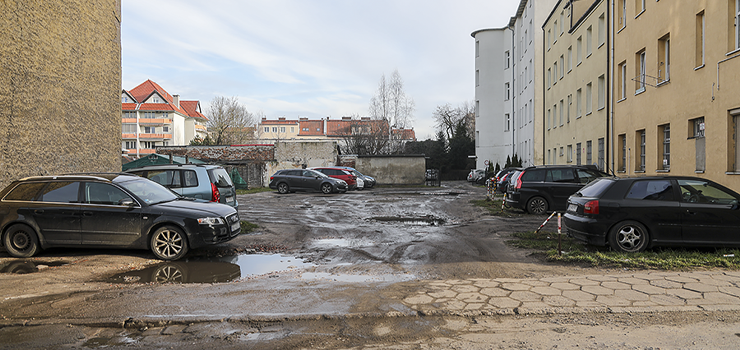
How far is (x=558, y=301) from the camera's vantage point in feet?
18.3

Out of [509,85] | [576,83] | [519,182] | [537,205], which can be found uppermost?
[509,85]

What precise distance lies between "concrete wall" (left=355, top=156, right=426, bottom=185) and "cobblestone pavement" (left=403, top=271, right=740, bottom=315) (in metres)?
36.7

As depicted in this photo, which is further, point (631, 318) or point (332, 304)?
point (332, 304)

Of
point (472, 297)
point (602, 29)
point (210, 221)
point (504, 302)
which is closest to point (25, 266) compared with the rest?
point (210, 221)

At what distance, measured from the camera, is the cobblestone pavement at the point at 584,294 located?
5.33 meters

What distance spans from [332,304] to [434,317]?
3.90ft

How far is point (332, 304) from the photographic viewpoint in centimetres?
557

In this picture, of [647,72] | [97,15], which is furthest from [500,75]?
[97,15]

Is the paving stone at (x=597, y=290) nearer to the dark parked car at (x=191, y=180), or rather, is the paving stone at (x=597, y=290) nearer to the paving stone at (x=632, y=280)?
the paving stone at (x=632, y=280)

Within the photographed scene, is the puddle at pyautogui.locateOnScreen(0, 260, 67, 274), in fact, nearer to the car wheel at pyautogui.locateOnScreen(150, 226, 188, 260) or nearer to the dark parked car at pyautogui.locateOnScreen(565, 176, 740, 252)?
the car wheel at pyautogui.locateOnScreen(150, 226, 188, 260)

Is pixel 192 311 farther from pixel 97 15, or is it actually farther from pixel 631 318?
pixel 97 15

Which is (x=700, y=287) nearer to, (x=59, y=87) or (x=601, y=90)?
Answer: (x=59, y=87)

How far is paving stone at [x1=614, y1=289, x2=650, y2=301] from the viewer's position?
567 centimetres

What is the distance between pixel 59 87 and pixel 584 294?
Answer: 13266 mm
